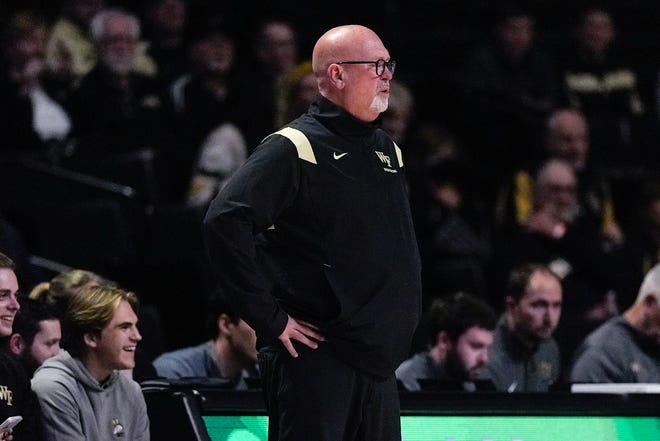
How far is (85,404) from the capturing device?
509 cm

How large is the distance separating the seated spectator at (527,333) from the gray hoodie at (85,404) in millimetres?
2270

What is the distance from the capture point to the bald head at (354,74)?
4.42 metres

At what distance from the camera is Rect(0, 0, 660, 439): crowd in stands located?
7.14 m

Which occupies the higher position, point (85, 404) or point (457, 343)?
point (85, 404)

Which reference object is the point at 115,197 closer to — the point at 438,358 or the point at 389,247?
the point at 438,358

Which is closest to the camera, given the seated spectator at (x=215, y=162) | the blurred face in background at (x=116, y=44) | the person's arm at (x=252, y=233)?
the person's arm at (x=252, y=233)

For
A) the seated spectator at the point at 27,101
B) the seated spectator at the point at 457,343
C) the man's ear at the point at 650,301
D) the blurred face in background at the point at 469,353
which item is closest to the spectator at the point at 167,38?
the seated spectator at the point at 27,101

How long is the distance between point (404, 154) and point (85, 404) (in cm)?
481

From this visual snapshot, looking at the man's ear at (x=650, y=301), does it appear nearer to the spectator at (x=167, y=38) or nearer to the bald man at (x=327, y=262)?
the bald man at (x=327, y=262)

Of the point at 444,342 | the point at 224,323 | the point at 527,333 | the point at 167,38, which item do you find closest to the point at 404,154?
the point at 167,38

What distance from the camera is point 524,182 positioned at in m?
9.63

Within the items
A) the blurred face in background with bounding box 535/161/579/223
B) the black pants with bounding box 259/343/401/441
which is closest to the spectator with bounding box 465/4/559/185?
the blurred face in background with bounding box 535/161/579/223

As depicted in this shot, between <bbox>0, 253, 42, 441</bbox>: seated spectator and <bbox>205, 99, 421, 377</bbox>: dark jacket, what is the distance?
926 mm

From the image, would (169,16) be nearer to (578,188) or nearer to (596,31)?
(578,188)
